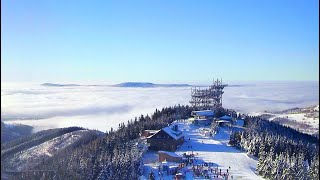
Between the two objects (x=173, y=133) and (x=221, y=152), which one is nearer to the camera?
(x=221, y=152)

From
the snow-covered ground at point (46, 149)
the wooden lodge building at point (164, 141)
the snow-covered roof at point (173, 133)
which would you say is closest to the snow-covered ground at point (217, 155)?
the wooden lodge building at point (164, 141)

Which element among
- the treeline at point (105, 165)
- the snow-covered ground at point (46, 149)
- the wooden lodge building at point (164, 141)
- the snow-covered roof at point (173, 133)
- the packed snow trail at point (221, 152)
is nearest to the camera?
the treeline at point (105, 165)

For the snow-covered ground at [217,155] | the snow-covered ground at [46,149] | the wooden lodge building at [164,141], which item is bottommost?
the snow-covered ground at [46,149]

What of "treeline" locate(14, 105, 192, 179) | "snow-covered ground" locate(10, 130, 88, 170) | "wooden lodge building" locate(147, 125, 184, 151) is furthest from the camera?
"snow-covered ground" locate(10, 130, 88, 170)

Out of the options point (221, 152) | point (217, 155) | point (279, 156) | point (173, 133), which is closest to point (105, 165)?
point (217, 155)

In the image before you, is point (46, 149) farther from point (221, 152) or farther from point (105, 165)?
point (105, 165)

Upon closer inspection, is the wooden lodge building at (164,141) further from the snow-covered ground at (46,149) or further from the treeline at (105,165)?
the snow-covered ground at (46,149)

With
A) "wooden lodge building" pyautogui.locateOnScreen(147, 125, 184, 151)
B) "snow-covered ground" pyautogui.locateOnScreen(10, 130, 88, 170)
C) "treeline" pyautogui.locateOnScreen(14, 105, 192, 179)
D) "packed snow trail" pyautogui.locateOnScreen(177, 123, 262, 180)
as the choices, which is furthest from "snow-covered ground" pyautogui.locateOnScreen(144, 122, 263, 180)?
"snow-covered ground" pyautogui.locateOnScreen(10, 130, 88, 170)

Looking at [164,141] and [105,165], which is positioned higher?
[164,141]

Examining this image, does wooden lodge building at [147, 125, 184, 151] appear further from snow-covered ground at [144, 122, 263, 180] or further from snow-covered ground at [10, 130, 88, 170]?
snow-covered ground at [10, 130, 88, 170]
